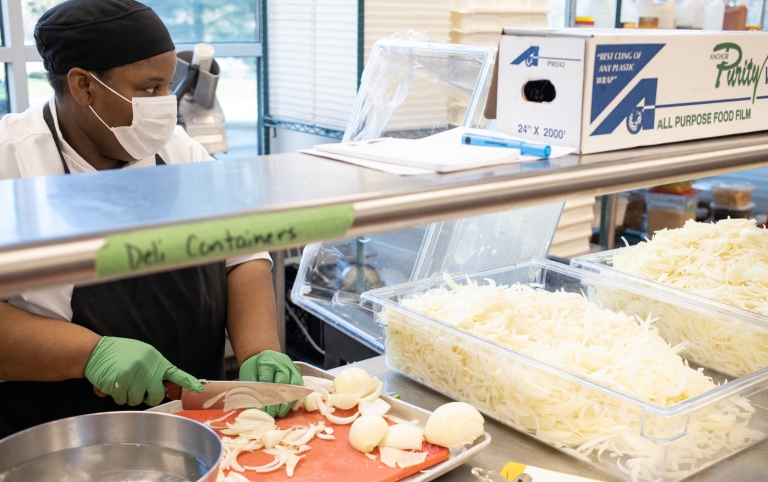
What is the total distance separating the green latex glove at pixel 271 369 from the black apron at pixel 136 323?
0.24 metres

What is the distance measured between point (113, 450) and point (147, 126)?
2.94 ft

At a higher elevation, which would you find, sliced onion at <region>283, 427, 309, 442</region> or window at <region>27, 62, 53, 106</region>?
window at <region>27, 62, 53, 106</region>

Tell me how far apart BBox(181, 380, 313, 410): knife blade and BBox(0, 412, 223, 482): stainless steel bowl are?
0.77 ft

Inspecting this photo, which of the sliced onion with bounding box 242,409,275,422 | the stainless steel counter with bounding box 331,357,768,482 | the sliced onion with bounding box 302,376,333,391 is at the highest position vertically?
the sliced onion with bounding box 242,409,275,422

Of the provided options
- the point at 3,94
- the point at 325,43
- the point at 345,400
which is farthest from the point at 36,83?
the point at 345,400

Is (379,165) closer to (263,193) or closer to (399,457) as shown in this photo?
(263,193)

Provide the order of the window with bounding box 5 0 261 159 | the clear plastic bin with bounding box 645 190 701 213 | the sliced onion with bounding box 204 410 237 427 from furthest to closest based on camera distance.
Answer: the clear plastic bin with bounding box 645 190 701 213 → the window with bounding box 5 0 261 159 → the sliced onion with bounding box 204 410 237 427

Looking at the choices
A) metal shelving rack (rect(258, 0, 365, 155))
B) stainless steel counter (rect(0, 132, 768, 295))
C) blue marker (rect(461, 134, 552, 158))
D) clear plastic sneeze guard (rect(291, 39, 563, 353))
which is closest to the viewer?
stainless steel counter (rect(0, 132, 768, 295))

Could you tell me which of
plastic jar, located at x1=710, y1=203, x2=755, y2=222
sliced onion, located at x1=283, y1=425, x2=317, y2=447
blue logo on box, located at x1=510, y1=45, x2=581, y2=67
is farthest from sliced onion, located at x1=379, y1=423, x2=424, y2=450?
plastic jar, located at x1=710, y1=203, x2=755, y2=222

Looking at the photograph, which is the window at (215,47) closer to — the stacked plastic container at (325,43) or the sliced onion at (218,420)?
the stacked plastic container at (325,43)

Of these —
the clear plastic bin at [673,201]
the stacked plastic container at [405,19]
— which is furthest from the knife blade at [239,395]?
the clear plastic bin at [673,201]

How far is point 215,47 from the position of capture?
12.3 feet

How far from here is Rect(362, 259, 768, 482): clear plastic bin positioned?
1.24 m

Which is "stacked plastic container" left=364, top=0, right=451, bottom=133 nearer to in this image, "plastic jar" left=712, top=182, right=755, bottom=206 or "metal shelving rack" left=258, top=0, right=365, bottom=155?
"metal shelving rack" left=258, top=0, right=365, bottom=155
